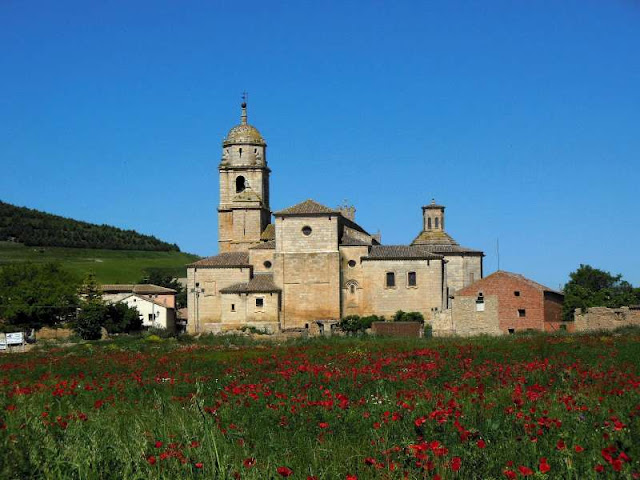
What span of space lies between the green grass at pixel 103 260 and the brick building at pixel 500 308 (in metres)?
65.1

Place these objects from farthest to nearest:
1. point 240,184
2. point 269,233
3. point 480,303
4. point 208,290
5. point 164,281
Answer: point 164,281
point 240,184
point 269,233
point 208,290
point 480,303

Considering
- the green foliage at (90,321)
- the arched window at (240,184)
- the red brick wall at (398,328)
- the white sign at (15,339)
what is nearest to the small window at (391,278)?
the red brick wall at (398,328)

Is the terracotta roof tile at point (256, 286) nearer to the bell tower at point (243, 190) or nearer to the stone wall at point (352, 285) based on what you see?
the stone wall at point (352, 285)

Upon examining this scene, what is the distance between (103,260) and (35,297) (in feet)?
204

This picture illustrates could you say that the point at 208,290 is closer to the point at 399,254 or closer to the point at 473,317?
the point at 399,254

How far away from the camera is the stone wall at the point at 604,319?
136 feet

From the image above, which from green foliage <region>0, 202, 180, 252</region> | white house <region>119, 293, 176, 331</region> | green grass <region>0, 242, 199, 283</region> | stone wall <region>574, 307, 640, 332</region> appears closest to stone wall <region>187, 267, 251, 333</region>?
white house <region>119, 293, 176, 331</region>

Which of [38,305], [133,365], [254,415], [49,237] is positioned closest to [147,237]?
[49,237]

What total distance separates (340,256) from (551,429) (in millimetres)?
47739

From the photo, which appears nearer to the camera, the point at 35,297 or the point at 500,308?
the point at 500,308

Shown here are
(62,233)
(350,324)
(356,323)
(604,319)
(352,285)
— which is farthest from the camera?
(62,233)

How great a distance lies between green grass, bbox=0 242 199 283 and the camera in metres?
108

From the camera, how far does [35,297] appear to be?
59.9 metres

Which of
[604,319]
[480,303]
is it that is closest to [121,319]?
[480,303]
